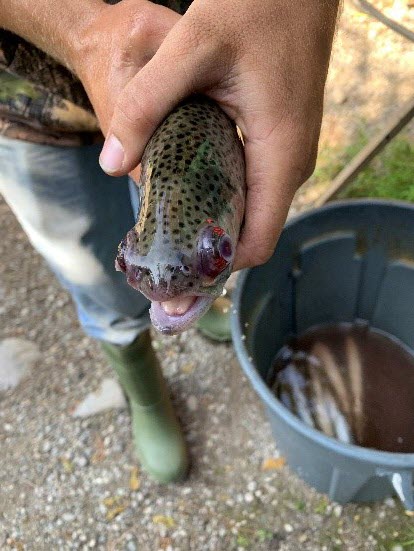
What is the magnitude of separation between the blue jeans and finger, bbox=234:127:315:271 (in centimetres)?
57

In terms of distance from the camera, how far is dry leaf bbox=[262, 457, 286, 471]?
2.12 m

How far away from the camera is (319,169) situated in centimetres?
298

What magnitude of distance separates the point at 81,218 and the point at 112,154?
53 cm

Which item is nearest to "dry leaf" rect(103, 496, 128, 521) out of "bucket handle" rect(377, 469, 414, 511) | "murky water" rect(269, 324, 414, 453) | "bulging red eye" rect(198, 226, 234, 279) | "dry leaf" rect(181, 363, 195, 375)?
"dry leaf" rect(181, 363, 195, 375)

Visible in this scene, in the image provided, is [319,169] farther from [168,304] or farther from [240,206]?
[168,304]

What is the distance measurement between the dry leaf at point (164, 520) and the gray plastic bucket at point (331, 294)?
464 millimetres

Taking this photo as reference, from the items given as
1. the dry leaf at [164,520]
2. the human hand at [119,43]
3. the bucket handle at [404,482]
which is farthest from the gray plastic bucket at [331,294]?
the human hand at [119,43]

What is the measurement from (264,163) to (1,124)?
0.70 metres

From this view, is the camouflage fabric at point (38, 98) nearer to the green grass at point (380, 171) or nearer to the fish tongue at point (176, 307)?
the fish tongue at point (176, 307)

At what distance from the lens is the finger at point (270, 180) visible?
1.08 m

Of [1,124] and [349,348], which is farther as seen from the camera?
[349,348]

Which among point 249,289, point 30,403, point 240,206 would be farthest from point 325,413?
point 240,206

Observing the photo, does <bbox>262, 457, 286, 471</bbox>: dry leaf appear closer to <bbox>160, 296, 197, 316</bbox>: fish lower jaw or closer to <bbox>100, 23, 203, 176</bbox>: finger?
<bbox>160, 296, 197, 316</bbox>: fish lower jaw

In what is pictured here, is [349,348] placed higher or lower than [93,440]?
higher
